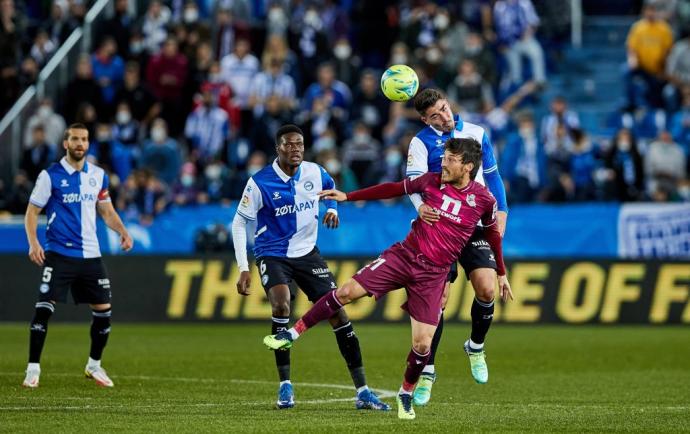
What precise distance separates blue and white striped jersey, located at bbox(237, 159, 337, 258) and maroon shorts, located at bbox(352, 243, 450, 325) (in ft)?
4.20

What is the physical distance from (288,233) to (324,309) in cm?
127

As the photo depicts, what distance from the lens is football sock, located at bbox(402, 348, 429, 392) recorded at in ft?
38.5

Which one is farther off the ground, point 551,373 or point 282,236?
point 282,236

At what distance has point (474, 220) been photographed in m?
12.0

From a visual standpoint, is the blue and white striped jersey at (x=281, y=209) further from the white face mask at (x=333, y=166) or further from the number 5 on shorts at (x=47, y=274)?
the white face mask at (x=333, y=166)

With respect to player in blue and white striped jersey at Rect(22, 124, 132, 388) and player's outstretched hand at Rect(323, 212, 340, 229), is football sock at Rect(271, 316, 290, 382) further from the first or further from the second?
player in blue and white striped jersey at Rect(22, 124, 132, 388)

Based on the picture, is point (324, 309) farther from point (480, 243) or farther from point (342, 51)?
point (342, 51)

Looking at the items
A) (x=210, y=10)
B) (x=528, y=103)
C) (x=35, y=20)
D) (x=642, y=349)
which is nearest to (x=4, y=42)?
(x=35, y=20)

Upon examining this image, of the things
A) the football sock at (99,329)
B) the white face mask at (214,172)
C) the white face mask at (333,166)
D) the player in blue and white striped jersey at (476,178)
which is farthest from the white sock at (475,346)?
the white face mask at (214,172)

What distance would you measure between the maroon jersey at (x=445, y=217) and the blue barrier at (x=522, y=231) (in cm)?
1213

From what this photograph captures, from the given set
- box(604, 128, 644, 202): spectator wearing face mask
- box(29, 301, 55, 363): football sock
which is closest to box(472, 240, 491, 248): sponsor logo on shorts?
box(29, 301, 55, 363): football sock

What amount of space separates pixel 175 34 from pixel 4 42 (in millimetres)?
3591

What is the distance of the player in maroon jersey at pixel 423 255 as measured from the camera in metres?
11.8

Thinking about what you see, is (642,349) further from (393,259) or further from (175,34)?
(175,34)
